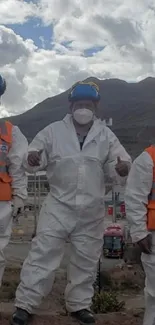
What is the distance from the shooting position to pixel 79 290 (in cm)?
544

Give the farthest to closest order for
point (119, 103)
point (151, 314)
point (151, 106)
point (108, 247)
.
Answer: point (119, 103), point (151, 106), point (108, 247), point (151, 314)

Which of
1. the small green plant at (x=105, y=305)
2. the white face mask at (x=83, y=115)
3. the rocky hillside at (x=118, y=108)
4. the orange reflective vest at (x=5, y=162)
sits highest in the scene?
the rocky hillside at (x=118, y=108)

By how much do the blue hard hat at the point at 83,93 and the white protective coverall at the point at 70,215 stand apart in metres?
0.27

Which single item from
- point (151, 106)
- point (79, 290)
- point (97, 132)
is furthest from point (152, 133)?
point (151, 106)

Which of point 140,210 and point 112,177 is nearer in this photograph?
point 140,210

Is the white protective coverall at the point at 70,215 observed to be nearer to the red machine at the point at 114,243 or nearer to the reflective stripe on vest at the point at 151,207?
the reflective stripe on vest at the point at 151,207

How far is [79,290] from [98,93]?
168 cm

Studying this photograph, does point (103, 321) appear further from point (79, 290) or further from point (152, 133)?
point (152, 133)

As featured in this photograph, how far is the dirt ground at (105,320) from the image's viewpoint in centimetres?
550

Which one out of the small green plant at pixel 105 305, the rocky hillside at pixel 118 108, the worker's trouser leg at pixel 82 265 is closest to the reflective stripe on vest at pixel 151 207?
the worker's trouser leg at pixel 82 265

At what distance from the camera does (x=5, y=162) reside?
550 cm

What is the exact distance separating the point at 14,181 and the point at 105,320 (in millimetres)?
1511

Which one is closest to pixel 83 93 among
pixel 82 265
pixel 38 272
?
pixel 82 265

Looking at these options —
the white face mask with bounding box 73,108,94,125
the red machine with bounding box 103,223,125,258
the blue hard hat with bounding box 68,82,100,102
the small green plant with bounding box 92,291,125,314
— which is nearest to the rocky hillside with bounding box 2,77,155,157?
the red machine with bounding box 103,223,125,258
